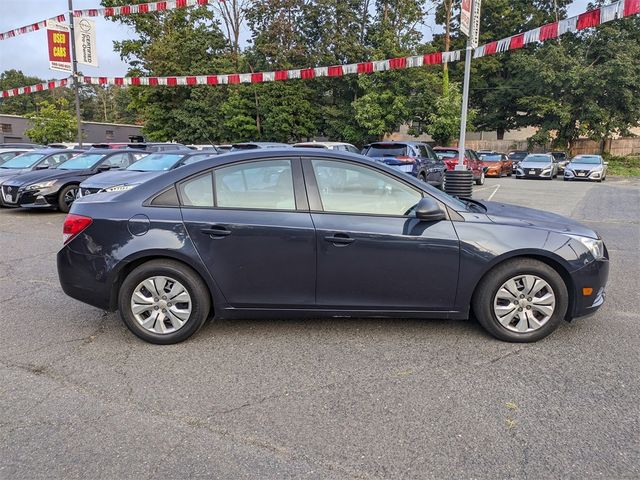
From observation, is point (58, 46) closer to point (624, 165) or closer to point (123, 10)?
point (123, 10)

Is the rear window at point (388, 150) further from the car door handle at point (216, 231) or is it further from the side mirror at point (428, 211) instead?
the car door handle at point (216, 231)

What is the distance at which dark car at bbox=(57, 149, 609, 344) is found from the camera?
365 cm

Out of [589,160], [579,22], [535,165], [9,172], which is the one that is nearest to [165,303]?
[9,172]

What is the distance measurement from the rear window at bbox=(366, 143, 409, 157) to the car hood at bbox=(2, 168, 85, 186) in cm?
782

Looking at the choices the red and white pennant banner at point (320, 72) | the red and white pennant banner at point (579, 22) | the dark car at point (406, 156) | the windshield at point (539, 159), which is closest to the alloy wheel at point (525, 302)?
the red and white pennant banner at point (579, 22)

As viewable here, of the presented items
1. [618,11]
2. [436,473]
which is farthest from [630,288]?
[618,11]

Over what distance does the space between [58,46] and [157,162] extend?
10902 millimetres

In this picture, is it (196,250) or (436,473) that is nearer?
(436,473)

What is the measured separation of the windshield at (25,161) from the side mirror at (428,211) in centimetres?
1254

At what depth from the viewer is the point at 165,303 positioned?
373 cm

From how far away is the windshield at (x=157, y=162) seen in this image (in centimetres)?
1054

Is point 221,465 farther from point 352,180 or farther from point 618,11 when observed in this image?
point 618,11

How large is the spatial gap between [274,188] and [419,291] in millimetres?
1441

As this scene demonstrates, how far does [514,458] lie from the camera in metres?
2.44
